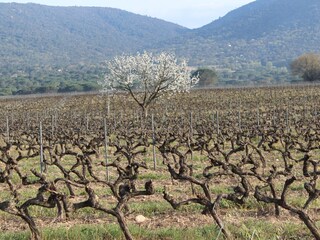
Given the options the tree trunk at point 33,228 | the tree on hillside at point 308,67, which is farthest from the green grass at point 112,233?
the tree on hillside at point 308,67

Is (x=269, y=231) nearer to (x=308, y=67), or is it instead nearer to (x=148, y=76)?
(x=148, y=76)

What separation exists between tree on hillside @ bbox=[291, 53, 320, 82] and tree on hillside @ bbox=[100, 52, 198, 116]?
43.0m

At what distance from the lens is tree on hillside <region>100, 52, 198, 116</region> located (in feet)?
113

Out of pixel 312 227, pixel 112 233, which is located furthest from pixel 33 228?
pixel 312 227

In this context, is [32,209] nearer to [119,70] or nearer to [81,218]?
[81,218]

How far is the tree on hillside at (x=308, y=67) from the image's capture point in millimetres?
79250

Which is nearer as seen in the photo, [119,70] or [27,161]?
[27,161]

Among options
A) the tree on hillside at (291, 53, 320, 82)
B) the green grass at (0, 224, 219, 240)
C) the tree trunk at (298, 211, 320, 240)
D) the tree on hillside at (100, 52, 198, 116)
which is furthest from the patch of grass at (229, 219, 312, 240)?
the tree on hillside at (291, 53, 320, 82)

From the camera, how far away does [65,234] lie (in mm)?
6895

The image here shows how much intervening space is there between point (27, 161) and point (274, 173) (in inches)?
406

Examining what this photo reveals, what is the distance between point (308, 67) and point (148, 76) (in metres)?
53.5

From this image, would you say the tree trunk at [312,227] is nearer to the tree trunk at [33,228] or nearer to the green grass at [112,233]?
the green grass at [112,233]

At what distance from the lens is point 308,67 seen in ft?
274

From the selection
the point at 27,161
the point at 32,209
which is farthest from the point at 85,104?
the point at 32,209
